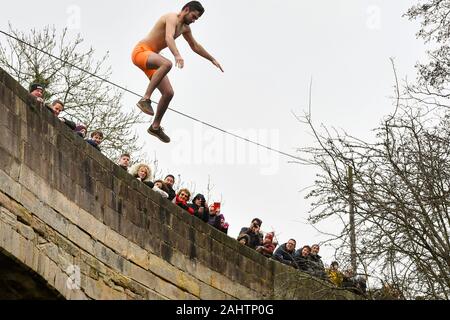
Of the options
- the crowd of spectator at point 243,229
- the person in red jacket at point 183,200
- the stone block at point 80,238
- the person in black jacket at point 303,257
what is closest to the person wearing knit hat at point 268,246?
the crowd of spectator at point 243,229

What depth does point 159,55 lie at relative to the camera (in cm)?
1422

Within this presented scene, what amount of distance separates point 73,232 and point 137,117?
12.9 meters

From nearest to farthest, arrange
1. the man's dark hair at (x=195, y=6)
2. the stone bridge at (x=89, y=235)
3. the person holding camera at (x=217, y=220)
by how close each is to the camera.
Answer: the stone bridge at (x=89, y=235) < the man's dark hair at (x=195, y=6) < the person holding camera at (x=217, y=220)

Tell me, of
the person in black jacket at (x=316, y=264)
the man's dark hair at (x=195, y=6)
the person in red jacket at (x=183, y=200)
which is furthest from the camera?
the person in black jacket at (x=316, y=264)

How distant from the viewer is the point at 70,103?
78.9ft

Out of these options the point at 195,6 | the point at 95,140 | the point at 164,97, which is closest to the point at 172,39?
the point at 195,6

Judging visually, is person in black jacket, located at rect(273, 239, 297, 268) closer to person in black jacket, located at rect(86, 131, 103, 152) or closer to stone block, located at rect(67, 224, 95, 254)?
person in black jacket, located at rect(86, 131, 103, 152)

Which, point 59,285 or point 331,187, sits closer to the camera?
point 59,285

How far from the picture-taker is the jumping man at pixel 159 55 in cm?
1409

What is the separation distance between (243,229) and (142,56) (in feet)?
13.3

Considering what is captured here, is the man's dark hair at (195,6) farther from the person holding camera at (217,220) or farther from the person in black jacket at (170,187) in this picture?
the person holding camera at (217,220)

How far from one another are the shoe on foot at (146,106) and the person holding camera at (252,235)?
3443 millimetres

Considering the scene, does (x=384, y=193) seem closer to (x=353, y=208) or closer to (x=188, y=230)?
(x=353, y=208)
